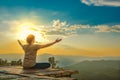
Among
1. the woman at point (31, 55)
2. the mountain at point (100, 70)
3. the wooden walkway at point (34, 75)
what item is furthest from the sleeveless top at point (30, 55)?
the mountain at point (100, 70)

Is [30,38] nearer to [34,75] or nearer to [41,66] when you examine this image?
[41,66]

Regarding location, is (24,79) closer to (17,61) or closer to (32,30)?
(32,30)

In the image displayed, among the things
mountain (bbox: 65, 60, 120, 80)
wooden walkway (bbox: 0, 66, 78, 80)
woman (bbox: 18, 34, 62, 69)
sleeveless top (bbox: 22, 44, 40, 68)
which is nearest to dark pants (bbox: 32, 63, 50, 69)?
woman (bbox: 18, 34, 62, 69)

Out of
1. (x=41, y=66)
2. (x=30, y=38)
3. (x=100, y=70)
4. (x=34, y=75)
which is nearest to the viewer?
(x=34, y=75)

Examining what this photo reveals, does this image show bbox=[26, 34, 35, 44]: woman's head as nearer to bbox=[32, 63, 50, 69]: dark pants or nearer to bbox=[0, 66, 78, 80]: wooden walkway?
bbox=[32, 63, 50, 69]: dark pants

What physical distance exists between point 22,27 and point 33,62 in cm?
357

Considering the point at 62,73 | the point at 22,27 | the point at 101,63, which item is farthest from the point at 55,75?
the point at 101,63

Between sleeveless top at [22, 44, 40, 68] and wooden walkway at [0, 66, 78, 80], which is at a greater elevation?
sleeveless top at [22, 44, 40, 68]

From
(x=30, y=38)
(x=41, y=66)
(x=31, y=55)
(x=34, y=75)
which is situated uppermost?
(x=30, y=38)

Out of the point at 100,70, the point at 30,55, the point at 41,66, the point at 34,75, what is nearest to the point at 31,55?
the point at 30,55

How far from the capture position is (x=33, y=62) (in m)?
9.70

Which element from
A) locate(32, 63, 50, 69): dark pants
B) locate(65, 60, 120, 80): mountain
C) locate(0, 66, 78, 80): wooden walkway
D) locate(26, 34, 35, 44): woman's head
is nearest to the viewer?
locate(0, 66, 78, 80): wooden walkway

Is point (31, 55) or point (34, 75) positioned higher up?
point (31, 55)

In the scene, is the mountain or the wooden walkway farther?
the mountain
